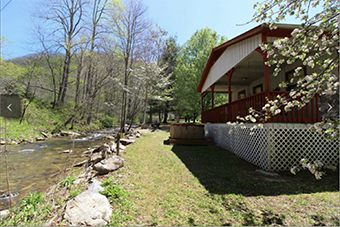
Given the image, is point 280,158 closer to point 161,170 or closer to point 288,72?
point 161,170

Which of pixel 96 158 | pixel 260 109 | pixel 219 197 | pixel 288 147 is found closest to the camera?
pixel 219 197

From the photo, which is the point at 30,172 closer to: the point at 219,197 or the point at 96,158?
the point at 96,158

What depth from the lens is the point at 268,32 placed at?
580 cm

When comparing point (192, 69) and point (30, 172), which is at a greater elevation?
point (192, 69)

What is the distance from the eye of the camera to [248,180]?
14.6 ft

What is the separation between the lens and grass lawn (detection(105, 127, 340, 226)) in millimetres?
2795

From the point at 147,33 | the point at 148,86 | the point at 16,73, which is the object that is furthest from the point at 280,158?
the point at 16,73

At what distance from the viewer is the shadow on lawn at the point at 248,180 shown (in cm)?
385

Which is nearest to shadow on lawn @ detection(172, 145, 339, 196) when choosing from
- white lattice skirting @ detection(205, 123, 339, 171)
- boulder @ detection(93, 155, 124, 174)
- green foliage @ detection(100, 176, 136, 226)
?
white lattice skirting @ detection(205, 123, 339, 171)

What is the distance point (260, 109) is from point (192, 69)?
1627 centimetres

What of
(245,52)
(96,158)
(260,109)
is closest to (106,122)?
(96,158)

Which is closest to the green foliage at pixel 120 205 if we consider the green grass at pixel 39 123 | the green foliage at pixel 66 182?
→ the green foliage at pixel 66 182

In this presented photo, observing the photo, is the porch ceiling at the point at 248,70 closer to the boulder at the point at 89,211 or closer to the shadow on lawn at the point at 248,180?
the shadow on lawn at the point at 248,180

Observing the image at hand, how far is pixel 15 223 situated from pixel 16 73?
19.4 meters
